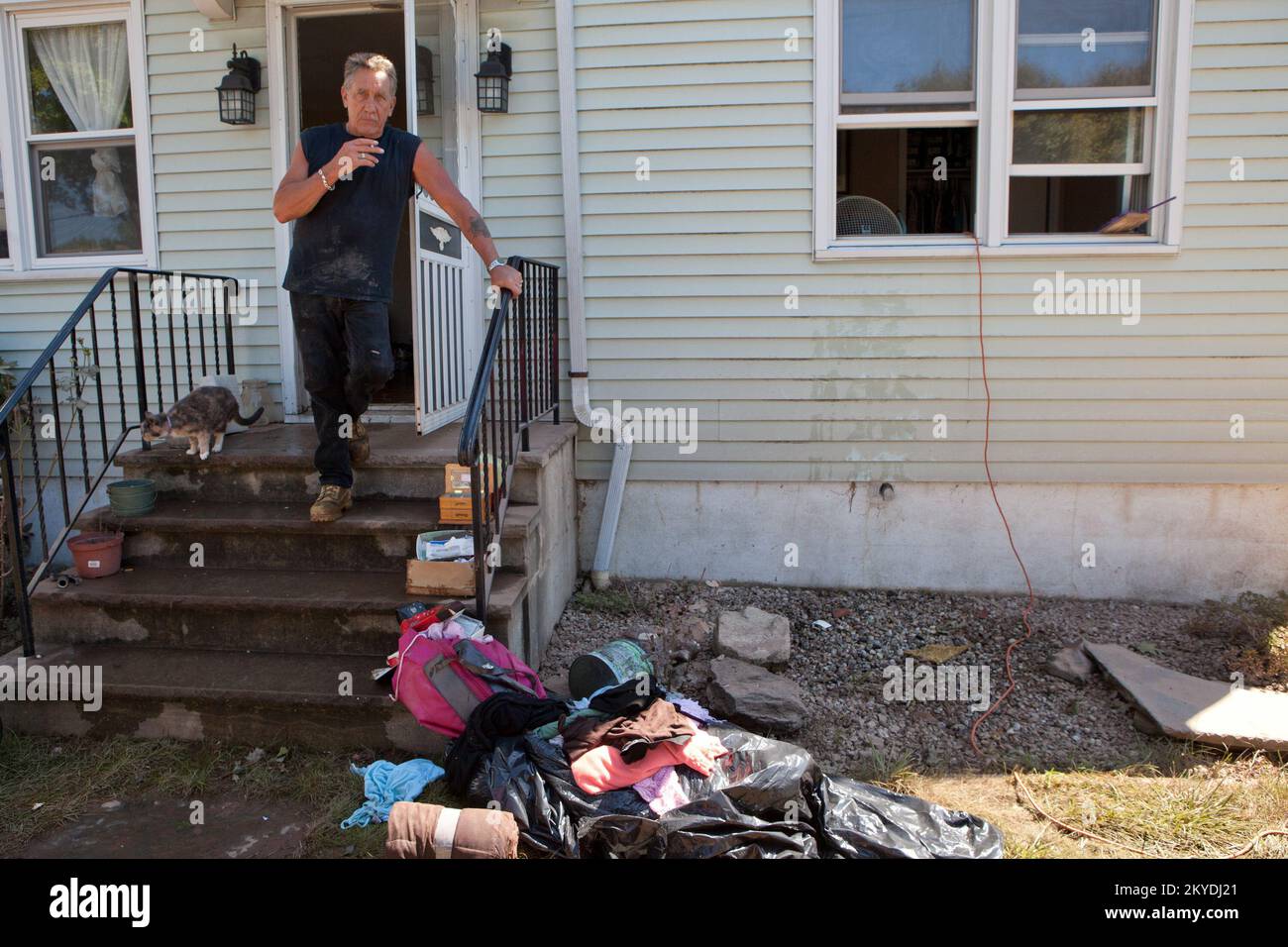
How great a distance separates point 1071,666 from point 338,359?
3.64m

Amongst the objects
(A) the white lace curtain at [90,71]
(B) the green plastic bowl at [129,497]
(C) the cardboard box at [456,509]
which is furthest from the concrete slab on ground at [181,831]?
(A) the white lace curtain at [90,71]

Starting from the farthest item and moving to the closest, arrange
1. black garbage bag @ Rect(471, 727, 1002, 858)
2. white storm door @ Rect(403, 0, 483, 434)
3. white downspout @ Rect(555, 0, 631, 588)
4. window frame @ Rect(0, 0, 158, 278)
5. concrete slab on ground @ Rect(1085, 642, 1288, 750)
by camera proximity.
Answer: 1. window frame @ Rect(0, 0, 158, 278)
2. white downspout @ Rect(555, 0, 631, 588)
3. white storm door @ Rect(403, 0, 483, 434)
4. concrete slab on ground @ Rect(1085, 642, 1288, 750)
5. black garbage bag @ Rect(471, 727, 1002, 858)

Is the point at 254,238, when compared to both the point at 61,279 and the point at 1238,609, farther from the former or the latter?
the point at 1238,609

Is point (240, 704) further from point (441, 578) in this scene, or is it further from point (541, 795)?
point (541, 795)

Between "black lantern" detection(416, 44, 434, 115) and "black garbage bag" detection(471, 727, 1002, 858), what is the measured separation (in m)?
3.81

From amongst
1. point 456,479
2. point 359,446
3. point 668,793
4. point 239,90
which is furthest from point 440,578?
point 239,90

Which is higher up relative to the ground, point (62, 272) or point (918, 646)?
point (62, 272)

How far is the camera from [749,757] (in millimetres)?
2990

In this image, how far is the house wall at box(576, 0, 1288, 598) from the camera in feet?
15.8

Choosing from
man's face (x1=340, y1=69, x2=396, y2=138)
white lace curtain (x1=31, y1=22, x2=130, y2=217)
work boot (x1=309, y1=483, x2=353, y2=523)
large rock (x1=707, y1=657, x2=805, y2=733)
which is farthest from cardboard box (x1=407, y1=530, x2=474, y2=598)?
white lace curtain (x1=31, y1=22, x2=130, y2=217)

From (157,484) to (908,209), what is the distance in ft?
22.1

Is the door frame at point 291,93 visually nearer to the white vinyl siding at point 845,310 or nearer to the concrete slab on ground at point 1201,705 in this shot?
the white vinyl siding at point 845,310

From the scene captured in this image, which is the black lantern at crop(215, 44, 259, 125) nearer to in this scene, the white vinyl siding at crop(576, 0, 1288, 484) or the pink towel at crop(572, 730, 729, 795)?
the white vinyl siding at crop(576, 0, 1288, 484)

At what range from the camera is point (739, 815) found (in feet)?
9.05
